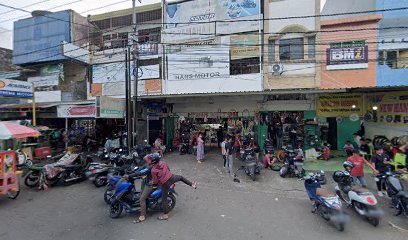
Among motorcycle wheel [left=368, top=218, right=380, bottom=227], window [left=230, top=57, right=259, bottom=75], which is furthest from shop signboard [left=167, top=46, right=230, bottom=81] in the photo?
motorcycle wheel [left=368, top=218, right=380, bottom=227]

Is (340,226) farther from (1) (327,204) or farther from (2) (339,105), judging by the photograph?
(2) (339,105)

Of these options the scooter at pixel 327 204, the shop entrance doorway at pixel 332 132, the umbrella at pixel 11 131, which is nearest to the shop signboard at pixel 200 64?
the shop entrance doorway at pixel 332 132

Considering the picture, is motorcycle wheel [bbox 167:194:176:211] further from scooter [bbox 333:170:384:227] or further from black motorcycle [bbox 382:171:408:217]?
black motorcycle [bbox 382:171:408:217]

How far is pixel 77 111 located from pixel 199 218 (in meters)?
10.6

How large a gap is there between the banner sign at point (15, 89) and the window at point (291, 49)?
47.5 ft

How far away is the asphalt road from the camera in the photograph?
184 inches

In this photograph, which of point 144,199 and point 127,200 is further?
point 127,200

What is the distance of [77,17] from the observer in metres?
16.7

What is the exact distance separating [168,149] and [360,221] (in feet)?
35.7

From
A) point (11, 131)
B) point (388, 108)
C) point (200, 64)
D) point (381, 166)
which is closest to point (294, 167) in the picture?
point (381, 166)

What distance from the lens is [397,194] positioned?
5270 millimetres

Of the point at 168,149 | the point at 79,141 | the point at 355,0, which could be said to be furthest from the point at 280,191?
the point at 79,141

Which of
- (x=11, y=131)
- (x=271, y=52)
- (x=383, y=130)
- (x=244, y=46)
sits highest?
(x=244, y=46)

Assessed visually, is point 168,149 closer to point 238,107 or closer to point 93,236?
point 238,107
